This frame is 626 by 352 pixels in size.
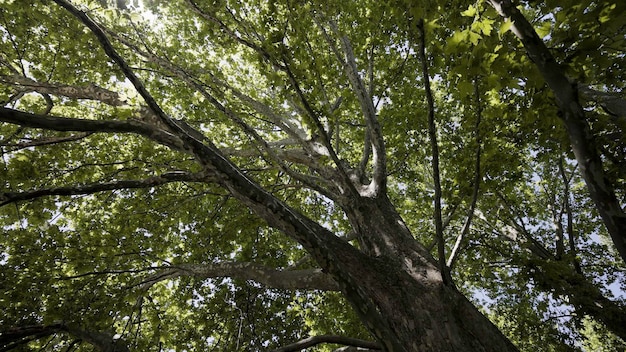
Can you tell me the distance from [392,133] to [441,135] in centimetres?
224

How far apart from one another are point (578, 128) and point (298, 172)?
3472mm

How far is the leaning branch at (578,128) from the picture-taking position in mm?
1617

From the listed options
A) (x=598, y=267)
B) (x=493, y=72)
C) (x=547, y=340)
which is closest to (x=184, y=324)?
(x=493, y=72)

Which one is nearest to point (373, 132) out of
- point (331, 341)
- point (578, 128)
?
point (331, 341)

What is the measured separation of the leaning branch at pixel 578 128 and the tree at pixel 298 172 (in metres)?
0.01

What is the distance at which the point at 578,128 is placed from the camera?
165 centimetres

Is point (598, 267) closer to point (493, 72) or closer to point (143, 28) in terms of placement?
point (493, 72)

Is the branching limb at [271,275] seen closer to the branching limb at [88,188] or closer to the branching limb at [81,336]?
the branching limb at [81,336]

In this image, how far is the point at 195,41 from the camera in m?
7.27

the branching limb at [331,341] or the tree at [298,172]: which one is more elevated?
the tree at [298,172]

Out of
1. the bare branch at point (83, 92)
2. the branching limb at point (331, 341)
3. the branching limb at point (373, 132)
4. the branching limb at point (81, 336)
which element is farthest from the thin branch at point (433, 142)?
the bare branch at point (83, 92)

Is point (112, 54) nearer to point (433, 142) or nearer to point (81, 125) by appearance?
point (81, 125)

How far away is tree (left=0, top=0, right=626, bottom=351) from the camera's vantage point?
6.95 ft

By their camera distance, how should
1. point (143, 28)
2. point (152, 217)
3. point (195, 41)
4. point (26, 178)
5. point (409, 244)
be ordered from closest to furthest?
1. point (409, 244)
2. point (26, 178)
3. point (152, 217)
4. point (143, 28)
5. point (195, 41)
